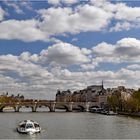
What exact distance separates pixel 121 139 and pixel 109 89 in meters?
124

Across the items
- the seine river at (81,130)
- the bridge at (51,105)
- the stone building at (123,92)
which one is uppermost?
the stone building at (123,92)

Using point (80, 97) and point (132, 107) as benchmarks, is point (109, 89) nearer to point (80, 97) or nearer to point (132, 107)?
point (80, 97)

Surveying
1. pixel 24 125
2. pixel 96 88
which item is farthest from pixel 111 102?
pixel 96 88

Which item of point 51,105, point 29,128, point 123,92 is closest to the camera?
point 29,128

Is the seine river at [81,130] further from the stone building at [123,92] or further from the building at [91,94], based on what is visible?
the building at [91,94]

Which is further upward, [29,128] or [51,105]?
[51,105]

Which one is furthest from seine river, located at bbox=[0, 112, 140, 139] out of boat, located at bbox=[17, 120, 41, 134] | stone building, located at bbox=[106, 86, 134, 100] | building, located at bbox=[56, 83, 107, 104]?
building, located at bbox=[56, 83, 107, 104]

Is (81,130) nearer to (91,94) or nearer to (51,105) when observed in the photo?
(51,105)

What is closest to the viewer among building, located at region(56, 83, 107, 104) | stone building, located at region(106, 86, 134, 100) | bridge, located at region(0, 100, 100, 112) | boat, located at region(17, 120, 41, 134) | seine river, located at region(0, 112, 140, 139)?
seine river, located at region(0, 112, 140, 139)

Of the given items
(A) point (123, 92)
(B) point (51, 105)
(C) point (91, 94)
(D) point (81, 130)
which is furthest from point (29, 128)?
(C) point (91, 94)

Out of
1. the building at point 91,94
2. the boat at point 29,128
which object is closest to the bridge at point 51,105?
the building at point 91,94

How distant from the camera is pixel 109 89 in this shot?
6216 inches

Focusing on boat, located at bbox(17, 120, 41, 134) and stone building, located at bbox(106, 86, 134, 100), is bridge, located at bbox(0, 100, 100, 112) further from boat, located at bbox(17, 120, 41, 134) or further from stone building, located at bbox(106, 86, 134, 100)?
boat, located at bbox(17, 120, 41, 134)

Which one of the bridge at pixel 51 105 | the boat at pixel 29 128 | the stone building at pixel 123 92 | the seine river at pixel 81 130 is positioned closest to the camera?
the seine river at pixel 81 130
